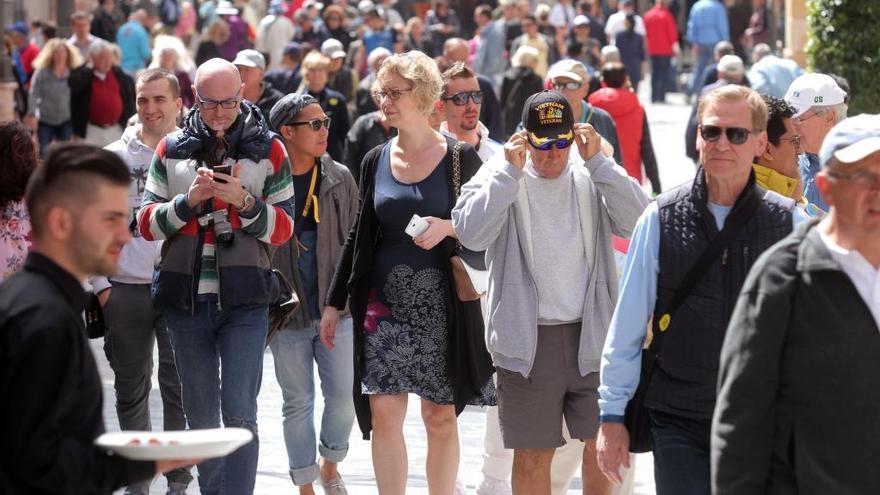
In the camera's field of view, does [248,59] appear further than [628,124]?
No

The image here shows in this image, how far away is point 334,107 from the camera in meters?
14.9

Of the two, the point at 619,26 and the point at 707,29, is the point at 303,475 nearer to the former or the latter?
the point at 707,29

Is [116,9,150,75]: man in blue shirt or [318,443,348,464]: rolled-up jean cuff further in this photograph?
[116,9,150,75]: man in blue shirt

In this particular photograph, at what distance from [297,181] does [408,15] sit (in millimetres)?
30568

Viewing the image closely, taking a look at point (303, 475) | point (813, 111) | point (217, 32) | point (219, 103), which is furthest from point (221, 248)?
point (217, 32)

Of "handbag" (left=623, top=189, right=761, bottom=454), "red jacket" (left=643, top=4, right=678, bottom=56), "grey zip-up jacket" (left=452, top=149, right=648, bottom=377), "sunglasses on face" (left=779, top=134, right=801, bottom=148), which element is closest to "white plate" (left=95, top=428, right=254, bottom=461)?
"handbag" (left=623, top=189, right=761, bottom=454)

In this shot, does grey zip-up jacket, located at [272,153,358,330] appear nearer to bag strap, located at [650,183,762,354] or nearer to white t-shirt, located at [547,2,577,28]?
bag strap, located at [650,183,762,354]

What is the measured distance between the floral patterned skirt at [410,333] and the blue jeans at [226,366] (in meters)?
0.50

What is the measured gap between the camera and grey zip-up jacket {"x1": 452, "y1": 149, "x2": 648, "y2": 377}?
6.72 meters

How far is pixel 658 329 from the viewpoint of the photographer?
5477 mm

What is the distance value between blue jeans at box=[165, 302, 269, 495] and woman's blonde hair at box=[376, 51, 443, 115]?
3.72ft

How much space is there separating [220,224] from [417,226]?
800 mm

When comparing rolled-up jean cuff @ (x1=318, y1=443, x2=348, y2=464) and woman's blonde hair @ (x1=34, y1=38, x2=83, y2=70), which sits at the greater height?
woman's blonde hair @ (x1=34, y1=38, x2=83, y2=70)

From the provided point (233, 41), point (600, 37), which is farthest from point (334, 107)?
point (600, 37)
